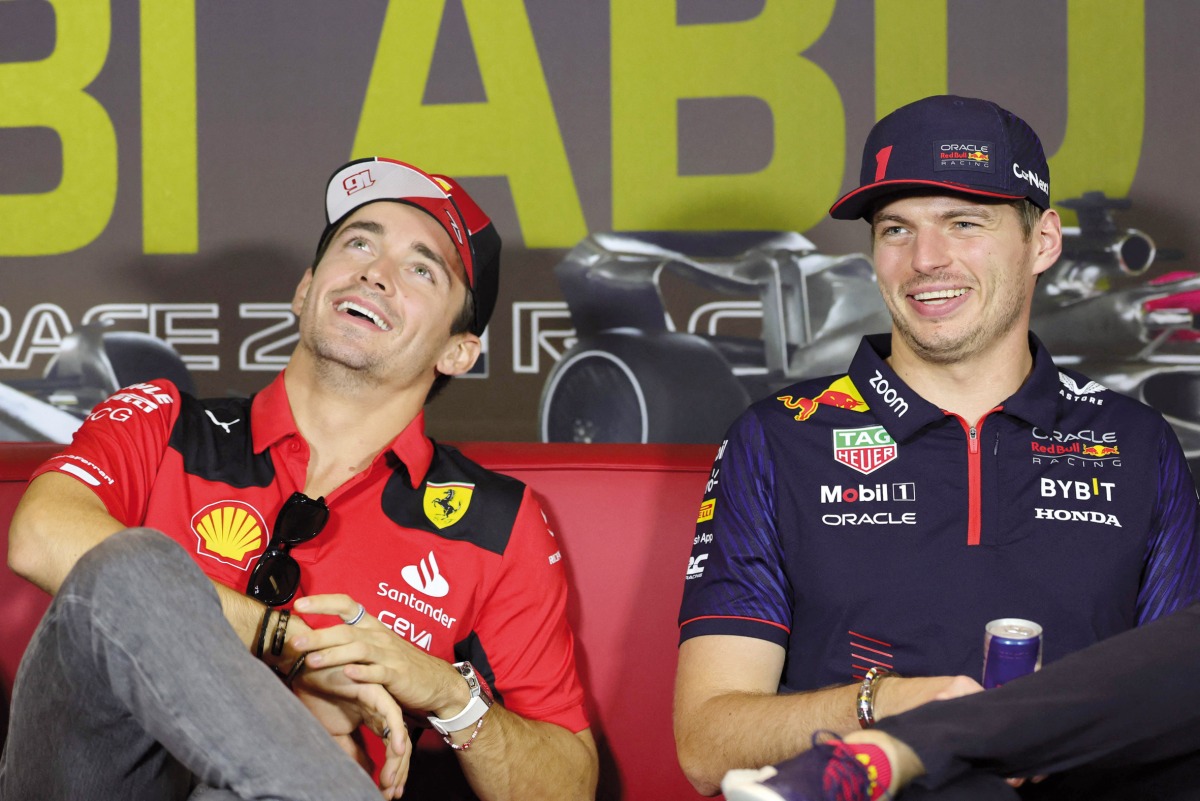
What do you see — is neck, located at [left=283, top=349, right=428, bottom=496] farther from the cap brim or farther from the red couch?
the cap brim

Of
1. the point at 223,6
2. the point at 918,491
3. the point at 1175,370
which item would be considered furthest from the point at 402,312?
the point at 1175,370

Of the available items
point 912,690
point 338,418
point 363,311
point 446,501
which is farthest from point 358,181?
point 912,690

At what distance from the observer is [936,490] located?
1436mm

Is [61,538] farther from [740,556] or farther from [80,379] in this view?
[80,379]

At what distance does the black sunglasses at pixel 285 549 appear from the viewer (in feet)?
4.72

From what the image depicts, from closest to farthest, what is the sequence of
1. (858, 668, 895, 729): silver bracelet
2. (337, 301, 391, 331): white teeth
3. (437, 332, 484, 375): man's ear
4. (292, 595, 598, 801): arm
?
1. (858, 668, 895, 729): silver bracelet
2. (292, 595, 598, 801): arm
3. (337, 301, 391, 331): white teeth
4. (437, 332, 484, 375): man's ear

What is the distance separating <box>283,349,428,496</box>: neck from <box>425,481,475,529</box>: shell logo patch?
0.34ft

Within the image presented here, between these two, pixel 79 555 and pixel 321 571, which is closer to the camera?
pixel 79 555

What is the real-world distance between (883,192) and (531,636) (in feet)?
2.30

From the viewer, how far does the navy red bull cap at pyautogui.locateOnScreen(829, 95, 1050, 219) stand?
143 centimetres

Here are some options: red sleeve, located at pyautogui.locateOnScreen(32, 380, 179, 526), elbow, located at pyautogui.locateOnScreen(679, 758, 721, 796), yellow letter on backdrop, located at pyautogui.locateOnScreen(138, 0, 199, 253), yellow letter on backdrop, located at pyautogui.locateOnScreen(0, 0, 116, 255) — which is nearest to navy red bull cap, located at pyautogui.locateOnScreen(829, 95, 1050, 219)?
elbow, located at pyautogui.locateOnScreen(679, 758, 721, 796)

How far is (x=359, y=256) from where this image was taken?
5.56ft

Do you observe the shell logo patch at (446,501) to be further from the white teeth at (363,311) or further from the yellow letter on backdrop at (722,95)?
the yellow letter on backdrop at (722,95)

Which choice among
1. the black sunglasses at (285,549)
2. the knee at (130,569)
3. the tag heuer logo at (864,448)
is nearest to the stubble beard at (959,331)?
the tag heuer logo at (864,448)
